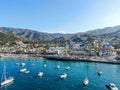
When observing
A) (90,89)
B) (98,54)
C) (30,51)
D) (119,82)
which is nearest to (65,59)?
(98,54)

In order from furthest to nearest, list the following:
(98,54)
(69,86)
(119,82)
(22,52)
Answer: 1. (22,52)
2. (98,54)
3. (119,82)
4. (69,86)

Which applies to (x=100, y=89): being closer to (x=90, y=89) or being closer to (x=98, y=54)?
(x=90, y=89)

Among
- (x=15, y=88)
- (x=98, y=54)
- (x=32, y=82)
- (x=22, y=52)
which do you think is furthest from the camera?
(x=22, y=52)

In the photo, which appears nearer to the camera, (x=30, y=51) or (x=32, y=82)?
(x=32, y=82)

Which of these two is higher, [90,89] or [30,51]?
[30,51]

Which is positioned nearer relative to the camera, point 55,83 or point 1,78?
point 55,83

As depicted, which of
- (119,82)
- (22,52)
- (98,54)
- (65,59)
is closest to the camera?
(119,82)

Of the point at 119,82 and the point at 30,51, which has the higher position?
the point at 30,51

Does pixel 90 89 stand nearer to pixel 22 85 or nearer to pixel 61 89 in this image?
pixel 61 89

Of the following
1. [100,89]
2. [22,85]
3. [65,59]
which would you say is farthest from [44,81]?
[65,59]
